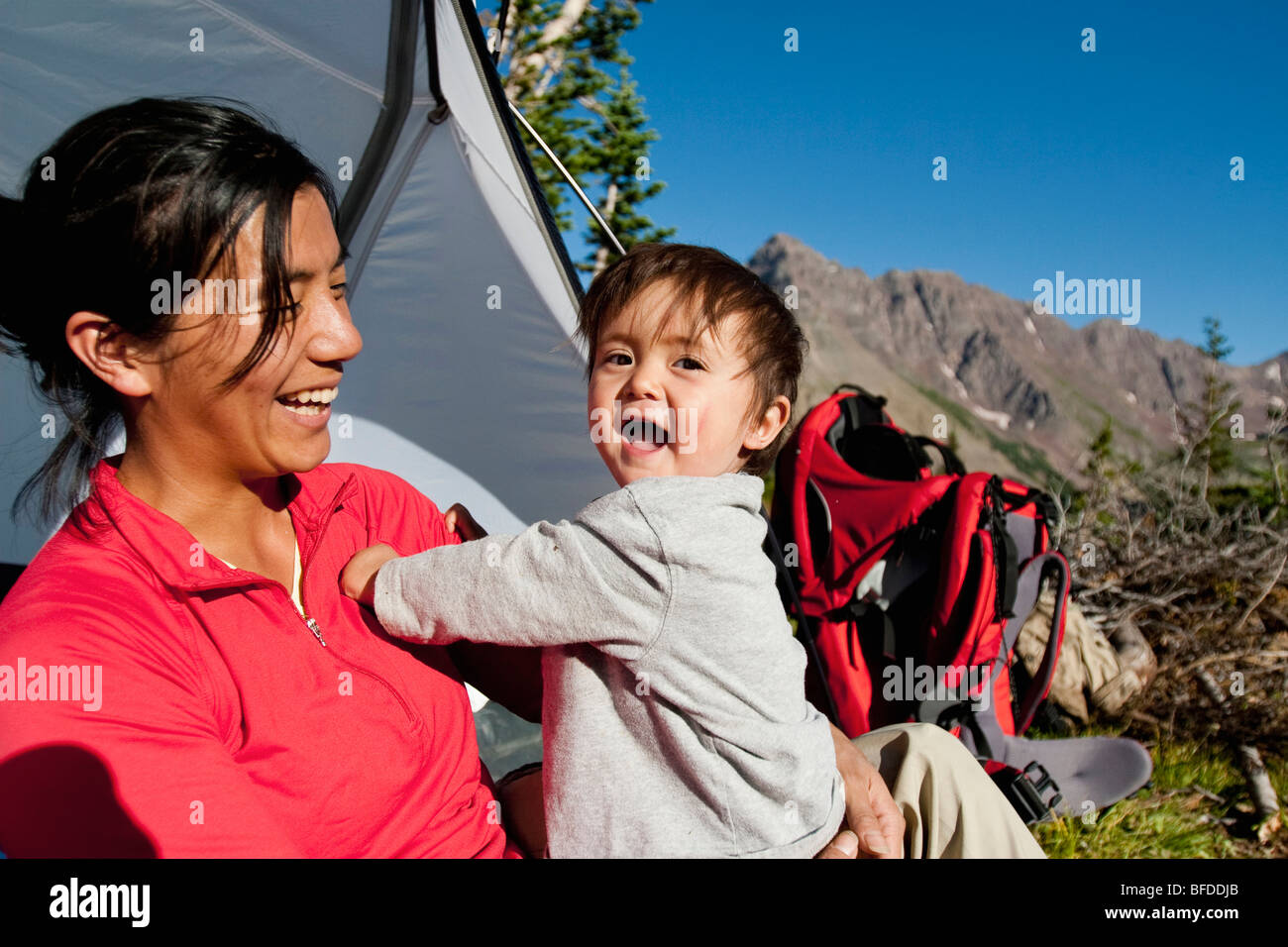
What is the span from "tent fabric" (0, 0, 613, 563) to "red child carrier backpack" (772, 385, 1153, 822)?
0.84m

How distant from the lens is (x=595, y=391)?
1.45 m

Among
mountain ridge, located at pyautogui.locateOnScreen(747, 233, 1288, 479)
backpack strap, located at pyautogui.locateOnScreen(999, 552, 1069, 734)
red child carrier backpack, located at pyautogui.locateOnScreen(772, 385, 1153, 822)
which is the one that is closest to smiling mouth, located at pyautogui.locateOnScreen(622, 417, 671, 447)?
red child carrier backpack, located at pyautogui.locateOnScreen(772, 385, 1153, 822)

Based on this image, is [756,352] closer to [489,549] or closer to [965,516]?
[489,549]

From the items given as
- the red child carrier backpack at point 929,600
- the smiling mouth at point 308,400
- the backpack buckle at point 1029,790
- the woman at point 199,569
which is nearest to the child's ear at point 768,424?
the woman at point 199,569

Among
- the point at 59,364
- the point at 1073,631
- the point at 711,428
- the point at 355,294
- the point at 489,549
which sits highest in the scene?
the point at 355,294

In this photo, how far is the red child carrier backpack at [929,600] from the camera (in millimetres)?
2719

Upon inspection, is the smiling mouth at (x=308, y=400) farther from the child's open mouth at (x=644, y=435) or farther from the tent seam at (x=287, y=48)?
the tent seam at (x=287, y=48)

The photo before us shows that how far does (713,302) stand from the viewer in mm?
1424

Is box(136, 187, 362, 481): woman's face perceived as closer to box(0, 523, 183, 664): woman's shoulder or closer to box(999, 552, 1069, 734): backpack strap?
box(0, 523, 183, 664): woman's shoulder

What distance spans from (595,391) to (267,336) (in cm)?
51

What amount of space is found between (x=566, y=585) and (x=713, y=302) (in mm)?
537

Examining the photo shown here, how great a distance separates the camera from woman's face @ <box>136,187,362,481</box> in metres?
1.21

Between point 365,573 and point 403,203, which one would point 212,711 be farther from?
point 403,203
